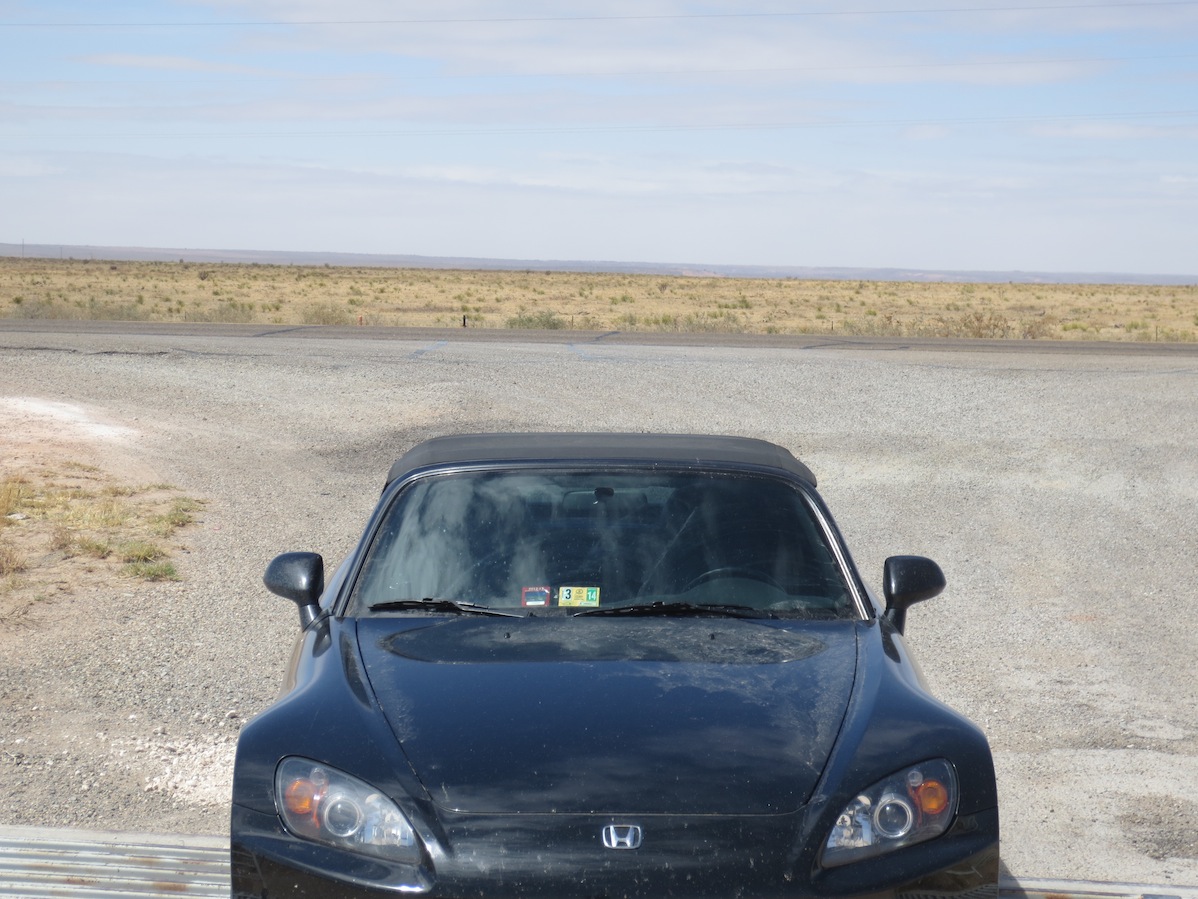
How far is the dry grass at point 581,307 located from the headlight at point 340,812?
34167 millimetres

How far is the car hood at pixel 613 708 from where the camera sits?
291 centimetres

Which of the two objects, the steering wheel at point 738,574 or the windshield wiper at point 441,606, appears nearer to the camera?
the windshield wiper at point 441,606

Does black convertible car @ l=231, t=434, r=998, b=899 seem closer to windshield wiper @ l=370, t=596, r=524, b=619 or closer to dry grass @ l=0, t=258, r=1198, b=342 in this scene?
windshield wiper @ l=370, t=596, r=524, b=619

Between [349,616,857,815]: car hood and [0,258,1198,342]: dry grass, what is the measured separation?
3338 cm

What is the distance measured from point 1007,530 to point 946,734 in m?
8.29

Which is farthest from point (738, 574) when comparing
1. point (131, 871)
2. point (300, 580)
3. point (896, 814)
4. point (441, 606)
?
point (131, 871)

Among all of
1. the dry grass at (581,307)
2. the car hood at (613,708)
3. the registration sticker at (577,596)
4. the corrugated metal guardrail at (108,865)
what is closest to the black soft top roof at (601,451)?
the registration sticker at (577,596)

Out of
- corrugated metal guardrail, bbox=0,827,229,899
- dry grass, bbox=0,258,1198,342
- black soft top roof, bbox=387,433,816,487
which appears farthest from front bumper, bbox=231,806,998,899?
dry grass, bbox=0,258,1198,342

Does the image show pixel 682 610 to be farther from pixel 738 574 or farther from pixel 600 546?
pixel 600 546

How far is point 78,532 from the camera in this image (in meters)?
9.62

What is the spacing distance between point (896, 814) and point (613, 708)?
2.41 feet

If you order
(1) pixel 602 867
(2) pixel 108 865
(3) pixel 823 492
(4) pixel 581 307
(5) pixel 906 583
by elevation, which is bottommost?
(2) pixel 108 865

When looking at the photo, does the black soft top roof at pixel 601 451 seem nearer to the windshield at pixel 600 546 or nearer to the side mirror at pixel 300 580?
the windshield at pixel 600 546

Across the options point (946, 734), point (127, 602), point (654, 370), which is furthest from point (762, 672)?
point (654, 370)
